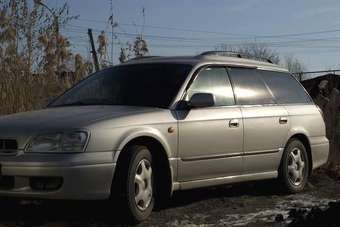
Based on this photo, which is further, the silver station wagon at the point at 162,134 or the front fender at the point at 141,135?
the front fender at the point at 141,135

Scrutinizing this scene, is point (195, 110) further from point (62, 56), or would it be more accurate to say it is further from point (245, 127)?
point (62, 56)

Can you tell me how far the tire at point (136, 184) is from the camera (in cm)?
621

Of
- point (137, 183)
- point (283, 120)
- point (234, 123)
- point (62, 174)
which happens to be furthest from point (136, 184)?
point (283, 120)

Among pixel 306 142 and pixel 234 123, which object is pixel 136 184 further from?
pixel 306 142

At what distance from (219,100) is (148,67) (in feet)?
2.81

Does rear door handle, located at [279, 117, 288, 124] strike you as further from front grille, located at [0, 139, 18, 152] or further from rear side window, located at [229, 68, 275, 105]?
front grille, located at [0, 139, 18, 152]

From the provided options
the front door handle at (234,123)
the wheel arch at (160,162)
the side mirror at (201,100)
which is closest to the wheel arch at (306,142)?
the front door handle at (234,123)

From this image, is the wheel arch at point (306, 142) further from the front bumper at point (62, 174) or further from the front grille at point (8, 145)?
the front grille at point (8, 145)

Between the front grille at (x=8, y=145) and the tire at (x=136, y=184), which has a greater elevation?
the front grille at (x=8, y=145)

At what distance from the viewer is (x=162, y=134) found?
6652 mm

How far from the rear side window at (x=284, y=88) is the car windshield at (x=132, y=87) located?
166 centimetres

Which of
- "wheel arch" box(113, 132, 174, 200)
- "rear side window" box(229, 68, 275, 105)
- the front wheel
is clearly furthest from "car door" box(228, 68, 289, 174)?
the front wheel

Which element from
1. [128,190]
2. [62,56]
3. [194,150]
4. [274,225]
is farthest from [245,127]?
[62,56]

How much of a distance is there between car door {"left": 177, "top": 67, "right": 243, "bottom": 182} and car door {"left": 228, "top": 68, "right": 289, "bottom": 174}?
6.3 inches
